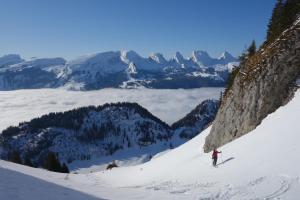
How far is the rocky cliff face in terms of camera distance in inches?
1893

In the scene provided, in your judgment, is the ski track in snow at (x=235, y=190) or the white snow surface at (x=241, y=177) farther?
the white snow surface at (x=241, y=177)

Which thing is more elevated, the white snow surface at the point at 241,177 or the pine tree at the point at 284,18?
the pine tree at the point at 284,18

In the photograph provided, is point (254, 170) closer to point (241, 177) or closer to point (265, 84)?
point (241, 177)

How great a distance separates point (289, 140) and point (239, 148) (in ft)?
25.2

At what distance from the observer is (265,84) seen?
50.1m

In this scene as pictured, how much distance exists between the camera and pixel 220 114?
207 feet

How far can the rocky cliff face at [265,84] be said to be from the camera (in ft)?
158

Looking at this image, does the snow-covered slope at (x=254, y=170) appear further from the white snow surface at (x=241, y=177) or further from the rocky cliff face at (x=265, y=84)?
the rocky cliff face at (x=265, y=84)

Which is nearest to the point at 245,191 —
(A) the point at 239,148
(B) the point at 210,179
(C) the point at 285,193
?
(C) the point at 285,193

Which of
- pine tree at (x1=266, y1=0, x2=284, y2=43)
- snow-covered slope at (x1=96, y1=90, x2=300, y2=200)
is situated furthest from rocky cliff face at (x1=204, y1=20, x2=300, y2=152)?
pine tree at (x1=266, y1=0, x2=284, y2=43)

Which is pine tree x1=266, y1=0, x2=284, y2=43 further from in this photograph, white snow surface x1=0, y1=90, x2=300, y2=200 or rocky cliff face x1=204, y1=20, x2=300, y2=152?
white snow surface x1=0, y1=90, x2=300, y2=200

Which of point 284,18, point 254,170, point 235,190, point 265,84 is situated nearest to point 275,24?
point 284,18

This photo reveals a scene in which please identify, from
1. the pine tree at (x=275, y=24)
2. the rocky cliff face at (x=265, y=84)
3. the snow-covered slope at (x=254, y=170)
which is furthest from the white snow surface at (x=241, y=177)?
the pine tree at (x=275, y=24)

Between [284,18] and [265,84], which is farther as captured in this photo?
[284,18]
